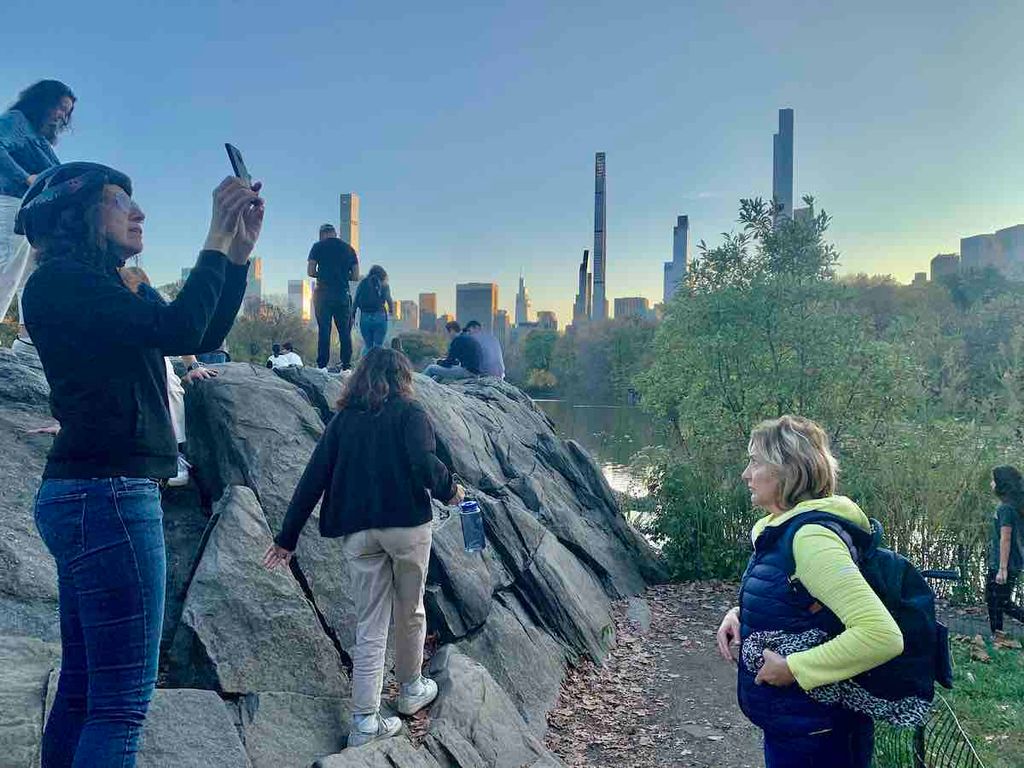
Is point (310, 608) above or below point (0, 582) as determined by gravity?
below

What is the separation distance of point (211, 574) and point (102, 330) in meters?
3.09

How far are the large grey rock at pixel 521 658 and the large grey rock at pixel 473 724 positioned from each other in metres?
0.83

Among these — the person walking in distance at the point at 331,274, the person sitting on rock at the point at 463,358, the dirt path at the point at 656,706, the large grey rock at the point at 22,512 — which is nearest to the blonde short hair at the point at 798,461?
the dirt path at the point at 656,706

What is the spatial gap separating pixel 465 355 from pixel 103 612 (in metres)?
11.7

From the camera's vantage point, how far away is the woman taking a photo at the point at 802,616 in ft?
7.47

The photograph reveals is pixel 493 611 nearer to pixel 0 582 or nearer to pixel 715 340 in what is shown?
pixel 0 582

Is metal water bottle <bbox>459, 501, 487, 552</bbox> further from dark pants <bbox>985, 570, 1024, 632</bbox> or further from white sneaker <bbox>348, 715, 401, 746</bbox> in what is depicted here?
dark pants <bbox>985, 570, 1024, 632</bbox>

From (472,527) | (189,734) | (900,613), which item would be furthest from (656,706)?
(900,613)

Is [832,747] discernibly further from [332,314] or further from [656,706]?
[332,314]

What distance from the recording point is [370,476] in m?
4.43

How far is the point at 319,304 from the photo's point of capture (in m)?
9.79

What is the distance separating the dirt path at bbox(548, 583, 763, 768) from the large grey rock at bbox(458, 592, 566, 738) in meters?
0.16

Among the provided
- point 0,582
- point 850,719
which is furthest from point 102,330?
point 0,582

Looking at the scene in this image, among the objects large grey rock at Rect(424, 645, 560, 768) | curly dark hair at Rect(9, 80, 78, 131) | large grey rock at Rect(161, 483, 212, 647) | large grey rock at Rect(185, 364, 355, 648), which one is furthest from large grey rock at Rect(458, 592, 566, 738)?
curly dark hair at Rect(9, 80, 78, 131)
